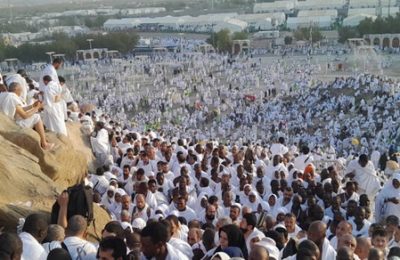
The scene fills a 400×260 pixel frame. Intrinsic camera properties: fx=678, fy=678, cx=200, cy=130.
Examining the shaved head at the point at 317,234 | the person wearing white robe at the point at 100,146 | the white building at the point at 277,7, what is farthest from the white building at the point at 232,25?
the shaved head at the point at 317,234

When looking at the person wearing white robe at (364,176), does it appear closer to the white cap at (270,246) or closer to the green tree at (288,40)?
the white cap at (270,246)

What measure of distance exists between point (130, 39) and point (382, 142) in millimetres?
42094

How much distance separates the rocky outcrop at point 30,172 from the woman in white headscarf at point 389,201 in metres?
3.13

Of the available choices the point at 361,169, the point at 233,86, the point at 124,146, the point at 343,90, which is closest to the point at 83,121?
the point at 124,146

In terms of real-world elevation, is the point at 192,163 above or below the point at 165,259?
below

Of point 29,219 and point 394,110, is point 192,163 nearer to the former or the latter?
point 29,219

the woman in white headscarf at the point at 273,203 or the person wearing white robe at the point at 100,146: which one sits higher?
the person wearing white robe at the point at 100,146

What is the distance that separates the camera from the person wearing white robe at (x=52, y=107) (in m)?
8.49

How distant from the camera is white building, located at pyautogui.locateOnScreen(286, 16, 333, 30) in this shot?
230 ft

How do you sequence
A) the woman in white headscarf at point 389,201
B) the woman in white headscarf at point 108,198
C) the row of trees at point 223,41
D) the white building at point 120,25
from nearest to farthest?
the woman in white headscarf at point 108,198
the woman in white headscarf at point 389,201
the row of trees at point 223,41
the white building at point 120,25

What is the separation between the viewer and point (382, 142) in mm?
20359

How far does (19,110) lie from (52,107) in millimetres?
1088

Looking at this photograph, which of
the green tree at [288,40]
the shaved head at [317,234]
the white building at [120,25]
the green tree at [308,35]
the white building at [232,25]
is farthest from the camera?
the white building at [120,25]

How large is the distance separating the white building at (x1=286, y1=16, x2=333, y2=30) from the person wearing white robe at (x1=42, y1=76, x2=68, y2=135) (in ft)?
205
